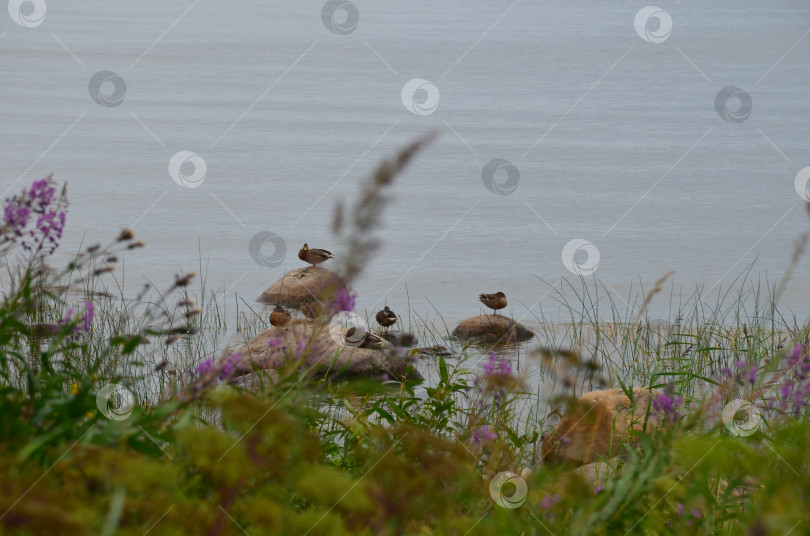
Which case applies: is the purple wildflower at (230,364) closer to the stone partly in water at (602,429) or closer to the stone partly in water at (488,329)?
the stone partly in water at (602,429)

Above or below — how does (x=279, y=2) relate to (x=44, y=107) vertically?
above

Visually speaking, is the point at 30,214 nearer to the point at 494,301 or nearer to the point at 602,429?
the point at 602,429

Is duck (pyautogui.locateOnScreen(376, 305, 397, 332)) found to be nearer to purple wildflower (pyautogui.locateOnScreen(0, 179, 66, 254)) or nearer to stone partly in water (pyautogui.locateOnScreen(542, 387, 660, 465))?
stone partly in water (pyautogui.locateOnScreen(542, 387, 660, 465))

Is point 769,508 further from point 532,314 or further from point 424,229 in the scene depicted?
point 424,229

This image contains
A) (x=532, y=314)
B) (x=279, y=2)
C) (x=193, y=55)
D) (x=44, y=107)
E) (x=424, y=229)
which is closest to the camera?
(x=532, y=314)

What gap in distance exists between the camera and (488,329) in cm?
590

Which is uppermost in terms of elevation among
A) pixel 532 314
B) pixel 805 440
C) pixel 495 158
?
pixel 495 158

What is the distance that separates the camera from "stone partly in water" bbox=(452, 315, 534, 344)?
5.86 meters

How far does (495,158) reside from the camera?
10.8m

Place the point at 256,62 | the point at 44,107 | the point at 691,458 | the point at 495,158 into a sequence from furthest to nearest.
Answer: the point at 256,62 < the point at 44,107 < the point at 495,158 < the point at 691,458

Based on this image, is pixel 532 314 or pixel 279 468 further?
pixel 532 314

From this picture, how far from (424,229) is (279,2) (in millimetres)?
22592

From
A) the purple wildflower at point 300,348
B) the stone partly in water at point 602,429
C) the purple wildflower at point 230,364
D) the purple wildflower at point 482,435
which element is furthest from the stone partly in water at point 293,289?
the purple wildflower at point 300,348

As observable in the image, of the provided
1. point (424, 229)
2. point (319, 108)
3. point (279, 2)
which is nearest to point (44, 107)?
point (319, 108)
